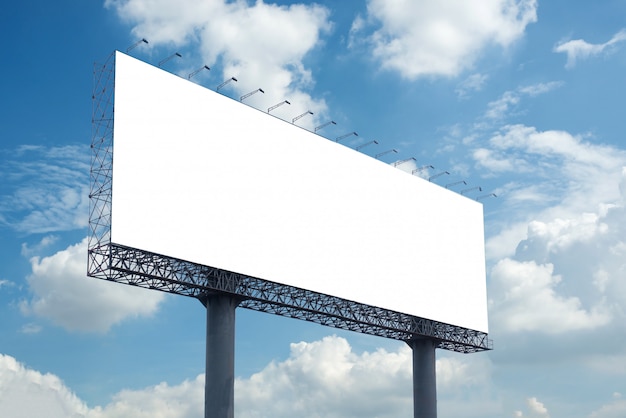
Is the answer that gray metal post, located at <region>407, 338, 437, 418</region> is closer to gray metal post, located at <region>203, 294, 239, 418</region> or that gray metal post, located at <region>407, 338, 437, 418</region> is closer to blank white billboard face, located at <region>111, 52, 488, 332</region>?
blank white billboard face, located at <region>111, 52, 488, 332</region>

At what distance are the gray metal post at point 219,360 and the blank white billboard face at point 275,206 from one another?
2394mm

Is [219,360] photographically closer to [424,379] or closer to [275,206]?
[275,206]

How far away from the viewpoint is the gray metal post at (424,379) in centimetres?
6431

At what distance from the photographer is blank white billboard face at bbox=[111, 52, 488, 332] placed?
46594mm

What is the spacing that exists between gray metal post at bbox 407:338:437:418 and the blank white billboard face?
8.92 feet

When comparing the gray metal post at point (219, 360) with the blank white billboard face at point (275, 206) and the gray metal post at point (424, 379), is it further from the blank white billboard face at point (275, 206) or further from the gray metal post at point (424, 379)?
the gray metal post at point (424, 379)

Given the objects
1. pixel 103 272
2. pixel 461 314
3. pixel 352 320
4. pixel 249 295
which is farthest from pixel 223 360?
→ pixel 461 314

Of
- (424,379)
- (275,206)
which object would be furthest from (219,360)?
(424,379)

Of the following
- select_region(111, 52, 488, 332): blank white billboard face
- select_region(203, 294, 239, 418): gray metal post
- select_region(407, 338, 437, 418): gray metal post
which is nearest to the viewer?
select_region(111, 52, 488, 332): blank white billboard face

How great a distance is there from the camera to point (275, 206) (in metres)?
52.9

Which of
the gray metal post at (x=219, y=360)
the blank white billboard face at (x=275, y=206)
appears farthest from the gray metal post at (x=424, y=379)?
the gray metal post at (x=219, y=360)

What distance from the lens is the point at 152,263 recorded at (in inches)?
1850

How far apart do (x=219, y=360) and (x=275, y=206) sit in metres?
9.57

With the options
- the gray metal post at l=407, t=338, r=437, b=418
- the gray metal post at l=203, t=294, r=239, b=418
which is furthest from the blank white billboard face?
the gray metal post at l=407, t=338, r=437, b=418
